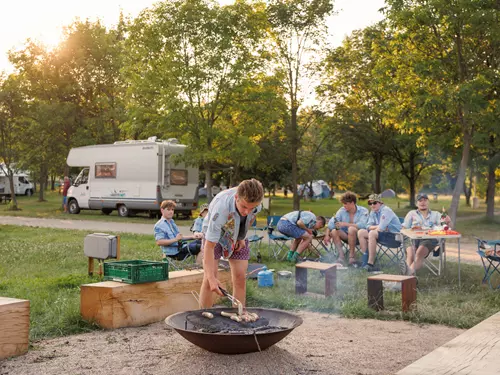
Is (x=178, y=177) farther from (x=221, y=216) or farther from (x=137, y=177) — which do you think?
(x=221, y=216)

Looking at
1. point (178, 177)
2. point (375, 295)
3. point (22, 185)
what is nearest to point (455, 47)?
point (178, 177)

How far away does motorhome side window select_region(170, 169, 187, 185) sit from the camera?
20484 millimetres

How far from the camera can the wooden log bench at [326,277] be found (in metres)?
6.94

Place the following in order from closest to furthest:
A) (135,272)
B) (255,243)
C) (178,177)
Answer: (135,272)
(255,243)
(178,177)

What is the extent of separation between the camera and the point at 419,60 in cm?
1537

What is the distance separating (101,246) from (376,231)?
12.8ft

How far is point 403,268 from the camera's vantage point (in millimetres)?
8492

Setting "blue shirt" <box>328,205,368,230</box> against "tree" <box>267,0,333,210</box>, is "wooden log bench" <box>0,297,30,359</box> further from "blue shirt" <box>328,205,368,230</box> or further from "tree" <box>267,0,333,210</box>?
"tree" <box>267,0,333,210</box>

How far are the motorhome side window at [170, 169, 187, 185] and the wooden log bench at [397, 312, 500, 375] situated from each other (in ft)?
56.5

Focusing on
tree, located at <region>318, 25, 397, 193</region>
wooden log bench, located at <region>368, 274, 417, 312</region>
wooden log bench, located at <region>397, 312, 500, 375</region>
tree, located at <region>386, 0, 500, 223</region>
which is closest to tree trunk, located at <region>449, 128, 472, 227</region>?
tree, located at <region>386, 0, 500, 223</region>

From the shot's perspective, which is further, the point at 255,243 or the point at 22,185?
the point at 22,185

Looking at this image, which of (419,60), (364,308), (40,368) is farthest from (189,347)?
(419,60)

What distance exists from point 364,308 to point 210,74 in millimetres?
14471

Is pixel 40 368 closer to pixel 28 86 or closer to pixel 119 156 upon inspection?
pixel 119 156
